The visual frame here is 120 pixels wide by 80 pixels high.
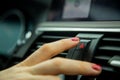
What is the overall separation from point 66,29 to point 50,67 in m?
0.36

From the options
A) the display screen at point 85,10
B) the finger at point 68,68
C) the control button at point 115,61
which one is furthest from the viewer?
the display screen at point 85,10

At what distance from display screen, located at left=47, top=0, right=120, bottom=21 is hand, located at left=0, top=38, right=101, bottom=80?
20 cm

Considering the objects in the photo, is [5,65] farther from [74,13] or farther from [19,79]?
[19,79]

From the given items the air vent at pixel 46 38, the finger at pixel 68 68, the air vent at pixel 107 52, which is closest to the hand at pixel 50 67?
the finger at pixel 68 68

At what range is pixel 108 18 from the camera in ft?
3.02

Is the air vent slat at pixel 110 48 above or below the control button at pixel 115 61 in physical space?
above

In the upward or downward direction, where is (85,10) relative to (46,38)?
upward

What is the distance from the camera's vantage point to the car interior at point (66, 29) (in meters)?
0.82

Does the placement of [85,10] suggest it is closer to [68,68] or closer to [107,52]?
[107,52]

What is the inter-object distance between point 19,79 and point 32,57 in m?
0.10

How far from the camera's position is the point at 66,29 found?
1.00 metres

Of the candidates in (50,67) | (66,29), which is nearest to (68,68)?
(50,67)

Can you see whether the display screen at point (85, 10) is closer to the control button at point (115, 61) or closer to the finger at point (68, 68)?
the control button at point (115, 61)

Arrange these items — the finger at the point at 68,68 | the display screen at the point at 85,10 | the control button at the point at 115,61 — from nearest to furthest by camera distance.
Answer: the finger at the point at 68,68 < the control button at the point at 115,61 < the display screen at the point at 85,10
